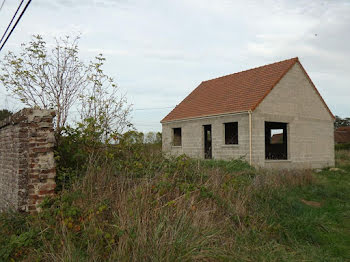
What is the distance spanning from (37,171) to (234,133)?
15.6 m

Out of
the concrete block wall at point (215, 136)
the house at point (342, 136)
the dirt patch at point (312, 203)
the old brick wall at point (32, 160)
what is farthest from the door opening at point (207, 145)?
the house at point (342, 136)

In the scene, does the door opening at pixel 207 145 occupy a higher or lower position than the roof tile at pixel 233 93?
lower

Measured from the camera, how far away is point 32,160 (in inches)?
241

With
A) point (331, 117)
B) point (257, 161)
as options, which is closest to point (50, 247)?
point (257, 161)

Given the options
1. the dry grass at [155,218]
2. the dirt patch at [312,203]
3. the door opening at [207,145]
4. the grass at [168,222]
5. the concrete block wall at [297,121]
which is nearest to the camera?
the dry grass at [155,218]

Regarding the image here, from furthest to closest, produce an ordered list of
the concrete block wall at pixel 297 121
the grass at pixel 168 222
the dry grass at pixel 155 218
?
the concrete block wall at pixel 297 121 < the grass at pixel 168 222 < the dry grass at pixel 155 218

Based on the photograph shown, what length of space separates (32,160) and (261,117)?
11.2 metres

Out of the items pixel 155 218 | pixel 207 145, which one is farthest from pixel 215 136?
pixel 155 218

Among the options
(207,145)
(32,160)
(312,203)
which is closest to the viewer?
(32,160)

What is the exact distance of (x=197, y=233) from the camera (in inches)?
179

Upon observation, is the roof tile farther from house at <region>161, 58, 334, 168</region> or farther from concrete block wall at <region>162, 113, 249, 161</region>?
concrete block wall at <region>162, 113, 249, 161</region>

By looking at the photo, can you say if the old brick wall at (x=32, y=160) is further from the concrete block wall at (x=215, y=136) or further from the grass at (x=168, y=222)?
the concrete block wall at (x=215, y=136)

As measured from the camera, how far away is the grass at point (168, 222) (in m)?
4.30

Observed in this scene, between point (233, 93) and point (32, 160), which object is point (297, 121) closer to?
point (233, 93)
